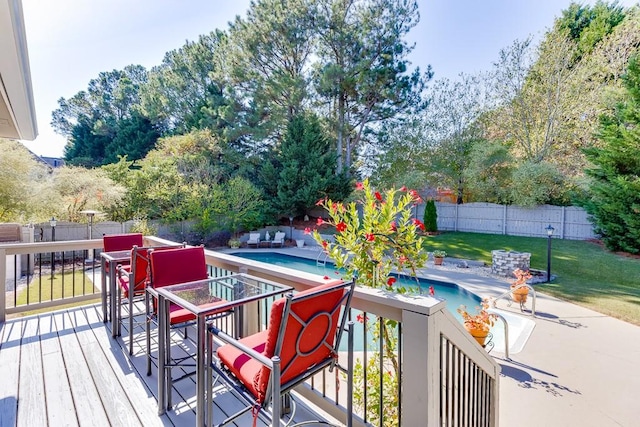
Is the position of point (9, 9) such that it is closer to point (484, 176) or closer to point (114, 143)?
point (484, 176)

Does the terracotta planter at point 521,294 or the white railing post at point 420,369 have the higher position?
the white railing post at point 420,369

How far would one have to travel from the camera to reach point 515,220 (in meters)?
14.6

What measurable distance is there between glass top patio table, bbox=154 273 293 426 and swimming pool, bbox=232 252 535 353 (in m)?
0.74

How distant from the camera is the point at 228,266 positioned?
2.81 metres

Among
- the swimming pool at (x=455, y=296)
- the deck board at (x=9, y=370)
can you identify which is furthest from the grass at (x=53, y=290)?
the swimming pool at (x=455, y=296)

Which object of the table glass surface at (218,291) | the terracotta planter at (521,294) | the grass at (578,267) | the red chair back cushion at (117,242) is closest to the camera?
the table glass surface at (218,291)

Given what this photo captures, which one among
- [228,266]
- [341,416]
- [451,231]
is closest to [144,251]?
[228,266]

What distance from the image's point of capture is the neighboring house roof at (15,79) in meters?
1.89

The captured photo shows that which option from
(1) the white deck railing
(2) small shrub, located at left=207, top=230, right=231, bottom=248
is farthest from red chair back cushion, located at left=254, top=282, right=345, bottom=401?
(2) small shrub, located at left=207, top=230, right=231, bottom=248

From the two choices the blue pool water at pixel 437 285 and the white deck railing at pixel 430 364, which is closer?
the white deck railing at pixel 430 364

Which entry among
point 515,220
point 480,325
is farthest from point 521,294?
point 515,220

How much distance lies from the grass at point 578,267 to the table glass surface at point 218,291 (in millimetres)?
6645

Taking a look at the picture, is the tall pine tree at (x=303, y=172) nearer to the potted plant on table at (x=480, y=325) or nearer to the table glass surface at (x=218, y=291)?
the potted plant on table at (x=480, y=325)

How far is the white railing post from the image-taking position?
130 centimetres
